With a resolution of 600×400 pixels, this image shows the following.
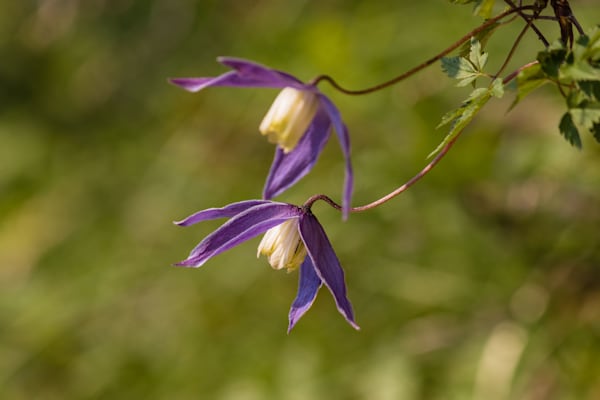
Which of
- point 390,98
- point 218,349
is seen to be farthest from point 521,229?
point 218,349

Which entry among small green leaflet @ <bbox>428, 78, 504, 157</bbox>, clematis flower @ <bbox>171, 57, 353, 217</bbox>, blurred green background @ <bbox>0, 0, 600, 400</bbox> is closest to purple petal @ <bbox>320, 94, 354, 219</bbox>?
clematis flower @ <bbox>171, 57, 353, 217</bbox>

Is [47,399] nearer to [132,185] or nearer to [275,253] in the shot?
[132,185]

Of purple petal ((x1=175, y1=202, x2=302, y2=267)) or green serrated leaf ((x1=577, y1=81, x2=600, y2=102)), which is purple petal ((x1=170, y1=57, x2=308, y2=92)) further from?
green serrated leaf ((x1=577, y1=81, x2=600, y2=102))

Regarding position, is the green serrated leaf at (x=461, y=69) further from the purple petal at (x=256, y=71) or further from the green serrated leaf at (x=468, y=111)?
A: the purple petal at (x=256, y=71)

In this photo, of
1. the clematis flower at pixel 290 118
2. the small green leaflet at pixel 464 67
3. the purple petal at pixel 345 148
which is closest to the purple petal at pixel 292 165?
the clematis flower at pixel 290 118

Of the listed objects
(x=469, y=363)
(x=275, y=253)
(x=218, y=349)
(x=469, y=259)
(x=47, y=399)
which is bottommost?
(x=47, y=399)

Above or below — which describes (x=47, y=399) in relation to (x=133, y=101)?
below
